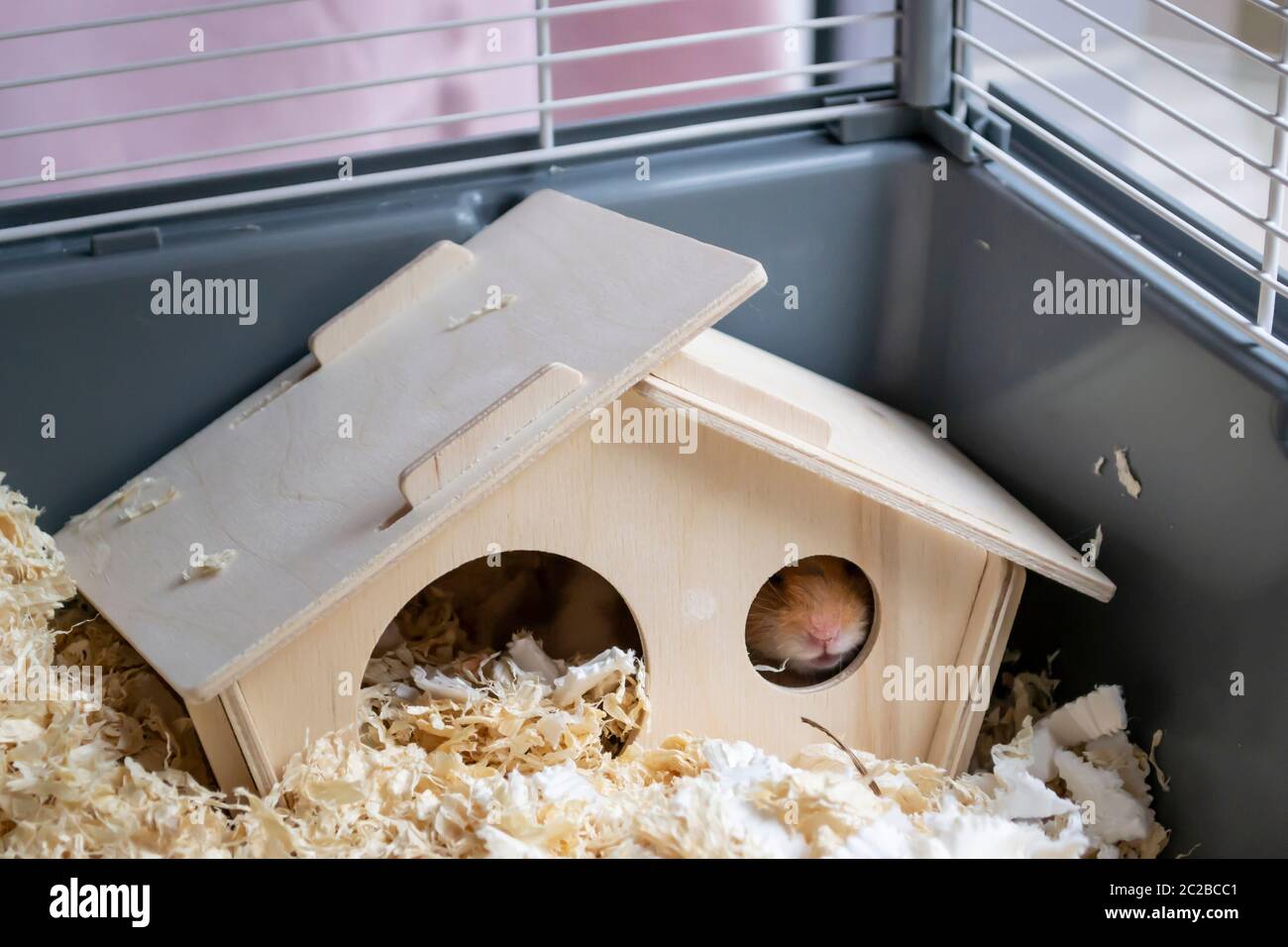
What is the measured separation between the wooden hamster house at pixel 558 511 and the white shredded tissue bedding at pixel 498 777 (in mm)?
51

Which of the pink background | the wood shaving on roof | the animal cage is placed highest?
the pink background

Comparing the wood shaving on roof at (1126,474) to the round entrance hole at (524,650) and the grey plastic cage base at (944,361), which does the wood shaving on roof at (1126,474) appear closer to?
the grey plastic cage base at (944,361)

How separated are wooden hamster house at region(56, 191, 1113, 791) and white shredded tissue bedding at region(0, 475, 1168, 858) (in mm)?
51

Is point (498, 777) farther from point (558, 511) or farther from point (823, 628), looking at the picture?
point (823, 628)

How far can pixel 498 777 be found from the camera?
115 centimetres

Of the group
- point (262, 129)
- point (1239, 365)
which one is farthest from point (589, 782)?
point (262, 129)

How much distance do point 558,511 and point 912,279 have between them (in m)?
0.57

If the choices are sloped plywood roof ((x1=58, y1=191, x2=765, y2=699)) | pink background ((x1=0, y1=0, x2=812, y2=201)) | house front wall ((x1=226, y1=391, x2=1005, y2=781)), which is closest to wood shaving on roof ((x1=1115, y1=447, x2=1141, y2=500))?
house front wall ((x1=226, y1=391, x2=1005, y2=781))

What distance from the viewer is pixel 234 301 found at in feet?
4.58

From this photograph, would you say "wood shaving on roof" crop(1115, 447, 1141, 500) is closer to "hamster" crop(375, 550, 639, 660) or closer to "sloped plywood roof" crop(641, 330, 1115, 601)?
"sloped plywood roof" crop(641, 330, 1115, 601)

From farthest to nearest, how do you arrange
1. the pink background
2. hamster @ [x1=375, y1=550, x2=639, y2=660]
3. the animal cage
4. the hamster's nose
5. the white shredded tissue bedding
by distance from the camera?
the pink background, hamster @ [x1=375, y1=550, x2=639, y2=660], the hamster's nose, the animal cage, the white shredded tissue bedding

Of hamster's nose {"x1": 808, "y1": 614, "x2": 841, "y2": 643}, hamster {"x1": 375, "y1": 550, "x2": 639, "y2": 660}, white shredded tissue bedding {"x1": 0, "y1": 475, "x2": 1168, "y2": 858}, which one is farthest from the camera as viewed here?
hamster {"x1": 375, "y1": 550, "x2": 639, "y2": 660}

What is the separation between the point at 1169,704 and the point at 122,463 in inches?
40.7

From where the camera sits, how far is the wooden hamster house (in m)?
1.10
